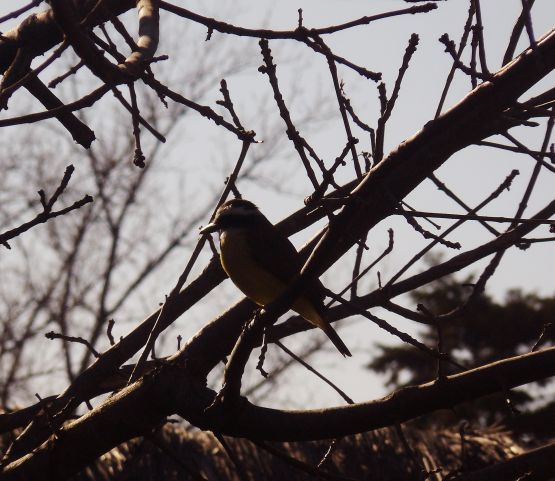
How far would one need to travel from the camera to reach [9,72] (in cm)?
335

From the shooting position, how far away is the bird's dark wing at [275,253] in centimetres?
457

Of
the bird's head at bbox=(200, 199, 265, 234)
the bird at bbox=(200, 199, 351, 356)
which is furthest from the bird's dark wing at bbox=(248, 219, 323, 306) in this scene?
the bird's head at bbox=(200, 199, 265, 234)

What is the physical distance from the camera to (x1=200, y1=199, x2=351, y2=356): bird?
15.1 ft

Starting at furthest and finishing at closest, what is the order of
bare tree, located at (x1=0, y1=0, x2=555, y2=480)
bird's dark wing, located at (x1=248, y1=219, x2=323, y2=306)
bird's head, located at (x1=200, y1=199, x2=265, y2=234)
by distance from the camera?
1. bird's head, located at (x1=200, y1=199, x2=265, y2=234)
2. bird's dark wing, located at (x1=248, y1=219, x2=323, y2=306)
3. bare tree, located at (x1=0, y1=0, x2=555, y2=480)

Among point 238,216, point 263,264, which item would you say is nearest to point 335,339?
point 263,264

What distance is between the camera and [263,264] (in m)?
4.92

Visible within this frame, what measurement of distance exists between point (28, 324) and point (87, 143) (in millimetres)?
16913

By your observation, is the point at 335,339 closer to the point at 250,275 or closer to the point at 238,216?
the point at 250,275

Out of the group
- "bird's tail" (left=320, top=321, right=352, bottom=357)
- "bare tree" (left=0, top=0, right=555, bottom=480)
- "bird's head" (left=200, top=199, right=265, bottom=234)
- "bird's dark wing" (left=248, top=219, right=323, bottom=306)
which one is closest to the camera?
"bare tree" (left=0, top=0, right=555, bottom=480)

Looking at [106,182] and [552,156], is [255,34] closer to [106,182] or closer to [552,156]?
[552,156]

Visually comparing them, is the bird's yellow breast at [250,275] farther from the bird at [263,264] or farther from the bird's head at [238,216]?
→ the bird's head at [238,216]

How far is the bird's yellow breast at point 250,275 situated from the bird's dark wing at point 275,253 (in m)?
0.02

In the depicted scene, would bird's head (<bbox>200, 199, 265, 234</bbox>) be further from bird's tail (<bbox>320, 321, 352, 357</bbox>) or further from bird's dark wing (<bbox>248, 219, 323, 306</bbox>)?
bird's tail (<bbox>320, 321, 352, 357</bbox>)

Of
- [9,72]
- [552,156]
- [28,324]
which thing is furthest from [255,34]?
[28,324]
